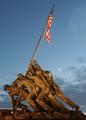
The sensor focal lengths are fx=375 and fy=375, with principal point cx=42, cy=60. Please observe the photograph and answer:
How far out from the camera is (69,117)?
23.2m

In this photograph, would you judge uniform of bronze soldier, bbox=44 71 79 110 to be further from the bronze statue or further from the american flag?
the american flag

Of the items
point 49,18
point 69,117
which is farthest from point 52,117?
point 49,18

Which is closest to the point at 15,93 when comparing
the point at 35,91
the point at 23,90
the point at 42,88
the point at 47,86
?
the point at 23,90

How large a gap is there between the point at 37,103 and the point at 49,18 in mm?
6017

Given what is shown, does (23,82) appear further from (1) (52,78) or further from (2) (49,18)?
(2) (49,18)

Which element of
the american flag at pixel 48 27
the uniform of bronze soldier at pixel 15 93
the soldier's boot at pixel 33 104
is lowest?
the soldier's boot at pixel 33 104

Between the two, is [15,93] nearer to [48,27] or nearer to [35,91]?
[35,91]

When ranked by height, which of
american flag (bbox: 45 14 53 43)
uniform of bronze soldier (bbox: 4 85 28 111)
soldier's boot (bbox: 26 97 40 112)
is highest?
american flag (bbox: 45 14 53 43)

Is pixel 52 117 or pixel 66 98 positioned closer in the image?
pixel 52 117

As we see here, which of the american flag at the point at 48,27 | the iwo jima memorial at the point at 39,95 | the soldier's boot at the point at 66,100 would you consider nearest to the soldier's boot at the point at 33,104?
the iwo jima memorial at the point at 39,95

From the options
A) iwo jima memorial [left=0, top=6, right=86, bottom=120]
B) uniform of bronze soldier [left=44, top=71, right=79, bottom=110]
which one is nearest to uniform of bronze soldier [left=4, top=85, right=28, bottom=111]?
iwo jima memorial [left=0, top=6, right=86, bottom=120]

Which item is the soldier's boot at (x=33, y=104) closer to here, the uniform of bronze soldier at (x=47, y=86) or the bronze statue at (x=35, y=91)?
the bronze statue at (x=35, y=91)

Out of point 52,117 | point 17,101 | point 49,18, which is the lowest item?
point 52,117

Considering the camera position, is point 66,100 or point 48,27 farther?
point 48,27
